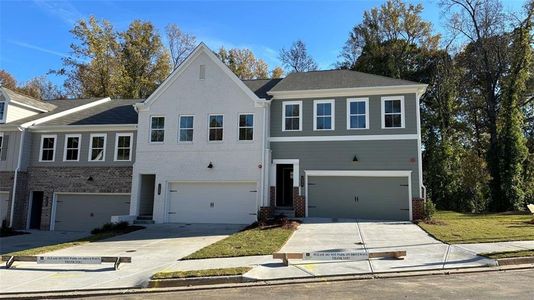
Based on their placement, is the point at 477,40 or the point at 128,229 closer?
the point at 128,229

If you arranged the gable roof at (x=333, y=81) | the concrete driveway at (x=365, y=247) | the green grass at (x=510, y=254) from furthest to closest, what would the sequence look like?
the gable roof at (x=333, y=81) → the green grass at (x=510, y=254) → the concrete driveway at (x=365, y=247)

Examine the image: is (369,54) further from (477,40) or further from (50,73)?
(50,73)

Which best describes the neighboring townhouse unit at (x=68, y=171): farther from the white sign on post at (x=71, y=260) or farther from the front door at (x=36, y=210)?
the white sign on post at (x=71, y=260)

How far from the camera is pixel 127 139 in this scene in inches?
879

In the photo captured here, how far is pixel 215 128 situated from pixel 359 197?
25.8 ft

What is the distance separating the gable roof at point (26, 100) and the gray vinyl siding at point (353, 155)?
15700 mm

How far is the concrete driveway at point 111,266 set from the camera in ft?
29.6

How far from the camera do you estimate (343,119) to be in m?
19.6

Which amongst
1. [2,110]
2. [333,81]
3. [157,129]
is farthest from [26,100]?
[333,81]

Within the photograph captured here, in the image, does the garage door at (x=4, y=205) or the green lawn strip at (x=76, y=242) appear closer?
the green lawn strip at (x=76, y=242)

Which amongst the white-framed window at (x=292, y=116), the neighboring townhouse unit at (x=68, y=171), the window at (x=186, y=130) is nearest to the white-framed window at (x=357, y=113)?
the white-framed window at (x=292, y=116)

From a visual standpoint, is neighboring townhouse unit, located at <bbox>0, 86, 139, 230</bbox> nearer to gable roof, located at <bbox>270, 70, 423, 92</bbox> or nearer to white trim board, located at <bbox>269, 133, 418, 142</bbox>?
white trim board, located at <bbox>269, 133, 418, 142</bbox>

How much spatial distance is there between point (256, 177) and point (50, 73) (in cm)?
2844

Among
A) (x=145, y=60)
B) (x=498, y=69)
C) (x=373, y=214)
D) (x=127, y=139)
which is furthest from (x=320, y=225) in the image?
(x=145, y=60)
